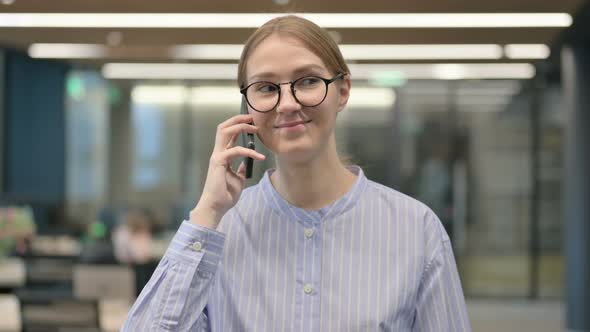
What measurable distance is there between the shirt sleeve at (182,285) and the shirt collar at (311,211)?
0.42ft

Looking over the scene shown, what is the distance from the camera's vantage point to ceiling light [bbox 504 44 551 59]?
830cm

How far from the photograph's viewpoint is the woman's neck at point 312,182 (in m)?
1.22

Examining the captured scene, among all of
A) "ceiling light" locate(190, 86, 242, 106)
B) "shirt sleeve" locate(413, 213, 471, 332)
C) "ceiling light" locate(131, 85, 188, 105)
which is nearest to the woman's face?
"shirt sleeve" locate(413, 213, 471, 332)

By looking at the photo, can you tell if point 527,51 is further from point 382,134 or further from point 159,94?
point 159,94

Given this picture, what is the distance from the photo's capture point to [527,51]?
341 inches

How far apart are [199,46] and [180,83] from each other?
285 cm

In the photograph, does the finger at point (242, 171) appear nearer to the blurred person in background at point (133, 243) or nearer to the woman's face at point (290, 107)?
the woman's face at point (290, 107)

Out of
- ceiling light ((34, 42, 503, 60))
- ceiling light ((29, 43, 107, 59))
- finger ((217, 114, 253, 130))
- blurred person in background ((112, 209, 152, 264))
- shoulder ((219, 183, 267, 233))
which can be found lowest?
blurred person in background ((112, 209, 152, 264))

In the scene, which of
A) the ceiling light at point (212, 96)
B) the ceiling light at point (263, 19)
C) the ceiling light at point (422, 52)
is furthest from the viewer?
the ceiling light at point (212, 96)

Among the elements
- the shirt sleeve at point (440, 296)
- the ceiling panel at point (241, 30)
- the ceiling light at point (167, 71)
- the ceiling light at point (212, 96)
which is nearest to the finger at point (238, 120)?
the shirt sleeve at point (440, 296)

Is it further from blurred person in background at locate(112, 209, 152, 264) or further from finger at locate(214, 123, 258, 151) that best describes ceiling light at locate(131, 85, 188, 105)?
finger at locate(214, 123, 258, 151)

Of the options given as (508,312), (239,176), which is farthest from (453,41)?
(239,176)

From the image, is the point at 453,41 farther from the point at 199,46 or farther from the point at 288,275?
the point at 288,275

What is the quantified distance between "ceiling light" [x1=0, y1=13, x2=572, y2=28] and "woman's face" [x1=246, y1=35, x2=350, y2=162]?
17.7 feet
